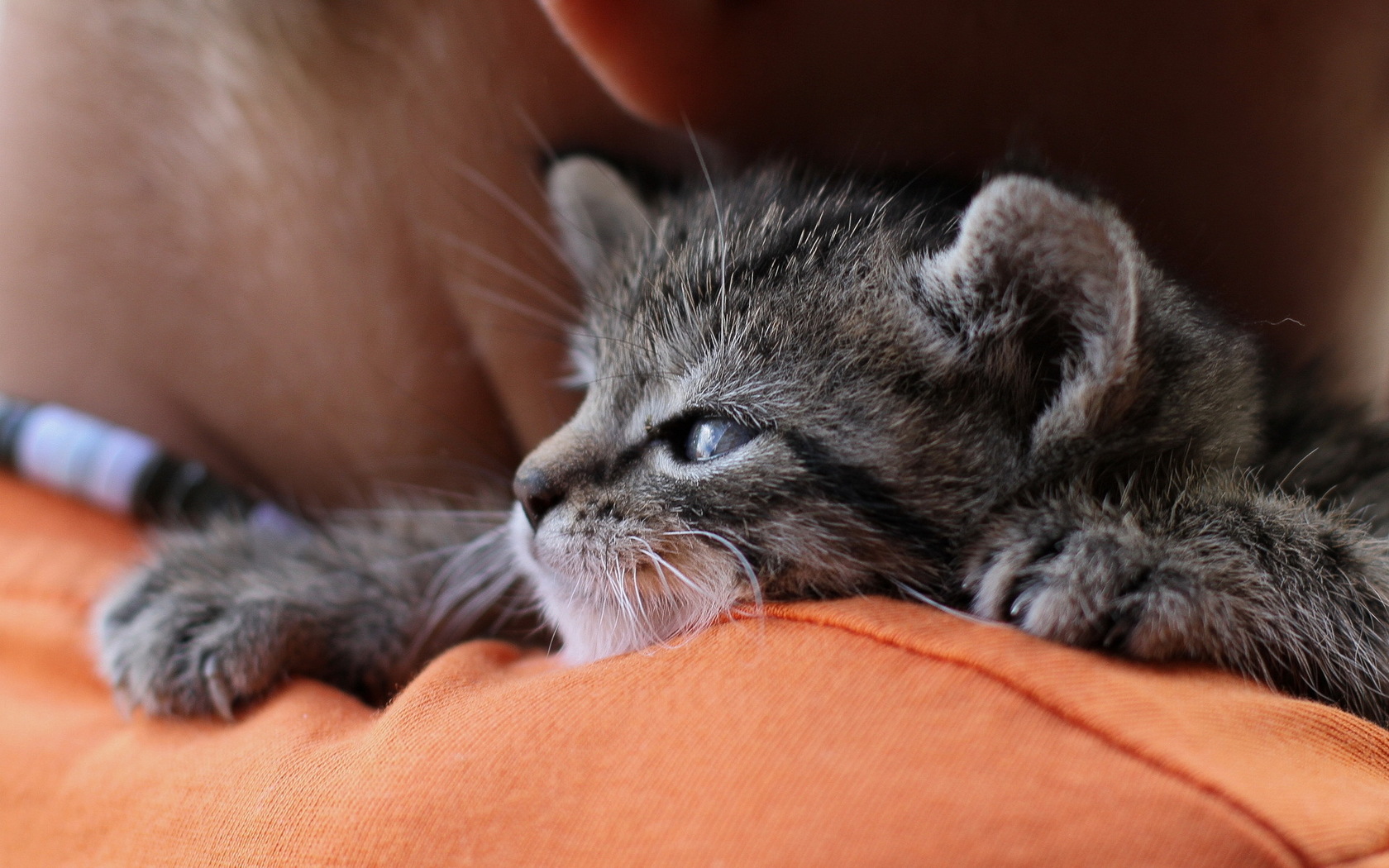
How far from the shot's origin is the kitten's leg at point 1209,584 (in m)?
0.67

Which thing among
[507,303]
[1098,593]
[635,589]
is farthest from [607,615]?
[507,303]

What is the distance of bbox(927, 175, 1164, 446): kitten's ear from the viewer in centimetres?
68

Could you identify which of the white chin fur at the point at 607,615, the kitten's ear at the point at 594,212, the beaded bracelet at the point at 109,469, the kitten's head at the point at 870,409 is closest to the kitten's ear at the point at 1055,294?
the kitten's head at the point at 870,409

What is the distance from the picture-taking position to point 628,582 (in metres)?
0.82

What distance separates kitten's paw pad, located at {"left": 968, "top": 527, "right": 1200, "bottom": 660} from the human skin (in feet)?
1.36

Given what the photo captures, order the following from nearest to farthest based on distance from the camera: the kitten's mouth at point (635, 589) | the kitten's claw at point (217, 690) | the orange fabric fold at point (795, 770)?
the orange fabric fold at point (795, 770) < the kitten's mouth at point (635, 589) < the kitten's claw at point (217, 690)

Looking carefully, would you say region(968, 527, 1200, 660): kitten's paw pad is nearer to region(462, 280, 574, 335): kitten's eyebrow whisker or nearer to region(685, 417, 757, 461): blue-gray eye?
region(685, 417, 757, 461): blue-gray eye

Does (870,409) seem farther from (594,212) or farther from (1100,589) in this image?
(594,212)

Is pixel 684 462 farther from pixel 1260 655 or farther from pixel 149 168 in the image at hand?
pixel 149 168

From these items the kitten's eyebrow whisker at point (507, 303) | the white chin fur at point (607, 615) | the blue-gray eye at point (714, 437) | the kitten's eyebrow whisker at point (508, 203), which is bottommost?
the white chin fur at point (607, 615)

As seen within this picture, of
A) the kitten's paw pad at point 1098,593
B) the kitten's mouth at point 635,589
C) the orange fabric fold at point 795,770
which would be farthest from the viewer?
the kitten's mouth at point 635,589

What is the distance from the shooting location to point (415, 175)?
1224 mm

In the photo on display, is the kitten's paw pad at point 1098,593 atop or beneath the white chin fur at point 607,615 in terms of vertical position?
atop

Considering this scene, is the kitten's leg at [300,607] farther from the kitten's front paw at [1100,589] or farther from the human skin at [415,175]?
the kitten's front paw at [1100,589]
